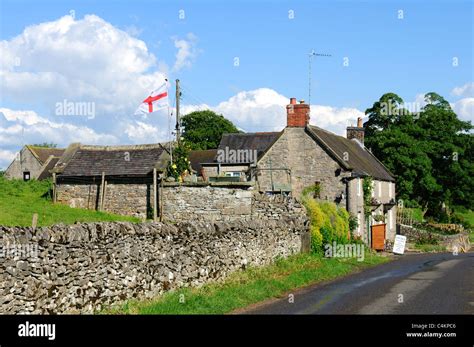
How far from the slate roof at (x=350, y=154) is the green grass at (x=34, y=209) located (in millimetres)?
13322

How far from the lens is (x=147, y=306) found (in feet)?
47.0

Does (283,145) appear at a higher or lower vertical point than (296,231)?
higher

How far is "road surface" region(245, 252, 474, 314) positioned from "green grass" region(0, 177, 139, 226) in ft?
39.0

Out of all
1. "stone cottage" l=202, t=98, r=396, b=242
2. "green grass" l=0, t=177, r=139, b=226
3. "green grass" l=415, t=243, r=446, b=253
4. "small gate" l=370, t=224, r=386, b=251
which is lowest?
"green grass" l=415, t=243, r=446, b=253

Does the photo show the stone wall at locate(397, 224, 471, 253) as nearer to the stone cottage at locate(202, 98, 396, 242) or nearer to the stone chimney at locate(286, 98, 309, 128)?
the stone cottage at locate(202, 98, 396, 242)

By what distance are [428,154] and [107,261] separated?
57.1 meters

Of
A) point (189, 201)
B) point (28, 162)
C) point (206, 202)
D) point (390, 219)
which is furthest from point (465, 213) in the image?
point (28, 162)

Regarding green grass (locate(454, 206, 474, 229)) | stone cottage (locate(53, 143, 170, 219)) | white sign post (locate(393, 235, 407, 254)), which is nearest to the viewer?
stone cottage (locate(53, 143, 170, 219))

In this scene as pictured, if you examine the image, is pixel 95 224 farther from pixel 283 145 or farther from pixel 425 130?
pixel 425 130

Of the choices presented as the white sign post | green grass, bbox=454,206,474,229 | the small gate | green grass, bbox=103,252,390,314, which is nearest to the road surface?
green grass, bbox=103,252,390,314

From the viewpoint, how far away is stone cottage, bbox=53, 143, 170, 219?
121 ft

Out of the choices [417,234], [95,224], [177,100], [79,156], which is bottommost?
[417,234]
